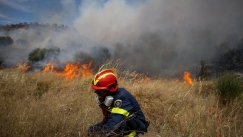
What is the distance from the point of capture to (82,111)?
136 inches

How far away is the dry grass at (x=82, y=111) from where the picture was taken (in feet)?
7.07

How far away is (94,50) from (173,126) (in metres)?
22.2

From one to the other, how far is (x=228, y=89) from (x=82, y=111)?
12.4ft

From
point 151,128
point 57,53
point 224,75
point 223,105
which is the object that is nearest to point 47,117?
point 151,128

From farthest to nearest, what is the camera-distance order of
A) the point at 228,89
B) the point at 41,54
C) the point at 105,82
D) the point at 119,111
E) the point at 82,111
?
the point at 41,54 < the point at 228,89 < the point at 82,111 < the point at 105,82 < the point at 119,111

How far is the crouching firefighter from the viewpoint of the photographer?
1.97 m

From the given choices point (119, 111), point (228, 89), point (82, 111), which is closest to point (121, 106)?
point (119, 111)

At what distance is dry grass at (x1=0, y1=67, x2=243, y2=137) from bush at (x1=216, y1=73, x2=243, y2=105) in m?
0.22

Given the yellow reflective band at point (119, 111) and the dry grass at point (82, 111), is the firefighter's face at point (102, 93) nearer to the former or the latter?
the yellow reflective band at point (119, 111)

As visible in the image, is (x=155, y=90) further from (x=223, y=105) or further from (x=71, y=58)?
(x=71, y=58)

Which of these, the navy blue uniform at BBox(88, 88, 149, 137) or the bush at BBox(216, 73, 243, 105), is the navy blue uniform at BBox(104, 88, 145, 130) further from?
the bush at BBox(216, 73, 243, 105)

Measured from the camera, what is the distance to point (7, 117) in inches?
82.5

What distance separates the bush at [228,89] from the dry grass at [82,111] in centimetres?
22

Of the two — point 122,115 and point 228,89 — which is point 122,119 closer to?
point 122,115
